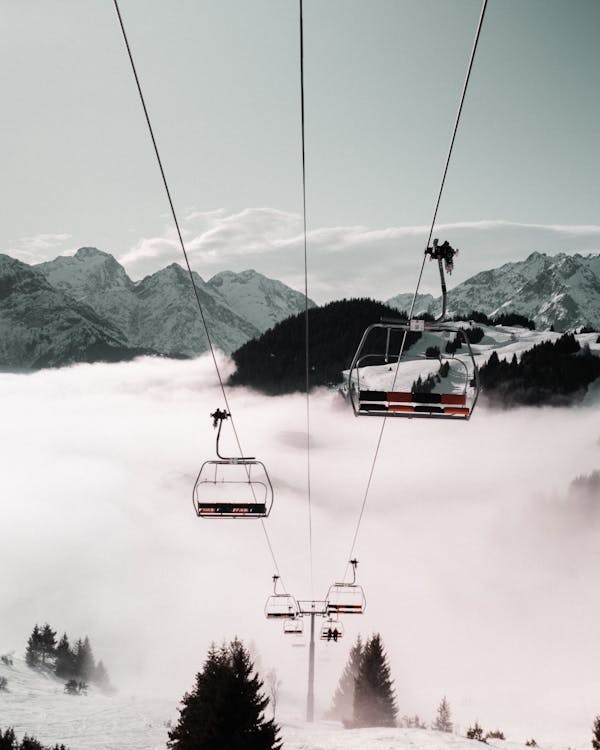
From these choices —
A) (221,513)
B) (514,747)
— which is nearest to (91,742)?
(514,747)

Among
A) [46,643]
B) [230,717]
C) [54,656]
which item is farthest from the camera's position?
[54,656]

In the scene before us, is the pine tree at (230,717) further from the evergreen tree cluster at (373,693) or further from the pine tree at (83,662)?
the pine tree at (83,662)

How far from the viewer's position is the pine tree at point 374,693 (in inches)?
3105

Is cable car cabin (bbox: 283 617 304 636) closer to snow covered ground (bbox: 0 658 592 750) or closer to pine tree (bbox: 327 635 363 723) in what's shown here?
snow covered ground (bbox: 0 658 592 750)

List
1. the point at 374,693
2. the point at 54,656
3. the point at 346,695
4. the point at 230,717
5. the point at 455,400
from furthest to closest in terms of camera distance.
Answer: the point at 54,656, the point at 346,695, the point at 374,693, the point at 230,717, the point at 455,400

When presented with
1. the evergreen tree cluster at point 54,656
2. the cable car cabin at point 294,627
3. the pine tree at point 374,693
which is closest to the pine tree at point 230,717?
the cable car cabin at point 294,627

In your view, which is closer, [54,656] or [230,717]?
[230,717]

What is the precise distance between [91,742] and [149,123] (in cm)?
6559

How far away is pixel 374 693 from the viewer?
8056cm

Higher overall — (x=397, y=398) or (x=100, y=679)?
(x=397, y=398)

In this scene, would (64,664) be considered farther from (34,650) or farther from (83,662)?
(34,650)

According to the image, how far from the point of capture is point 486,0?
707cm

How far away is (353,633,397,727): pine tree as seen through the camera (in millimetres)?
78875

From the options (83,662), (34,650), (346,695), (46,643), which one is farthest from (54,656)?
(346,695)
